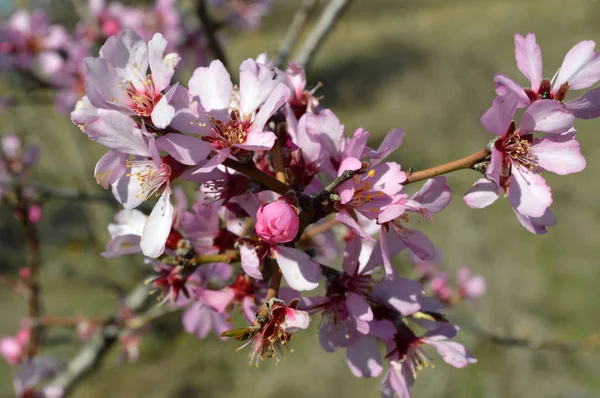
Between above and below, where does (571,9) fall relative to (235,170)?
below

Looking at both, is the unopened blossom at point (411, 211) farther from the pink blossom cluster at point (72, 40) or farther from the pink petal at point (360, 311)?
the pink blossom cluster at point (72, 40)

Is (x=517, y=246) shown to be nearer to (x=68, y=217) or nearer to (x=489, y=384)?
(x=489, y=384)

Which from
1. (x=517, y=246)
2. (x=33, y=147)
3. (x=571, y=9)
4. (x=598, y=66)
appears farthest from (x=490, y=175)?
(x=571, y=9)

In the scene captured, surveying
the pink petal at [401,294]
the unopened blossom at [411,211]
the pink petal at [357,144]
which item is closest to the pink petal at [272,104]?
the pink petal at [357,144]

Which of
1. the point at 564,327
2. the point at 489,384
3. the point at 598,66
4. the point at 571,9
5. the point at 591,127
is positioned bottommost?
the point at 571,9

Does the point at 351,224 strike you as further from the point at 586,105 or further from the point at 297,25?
the point at 297,25

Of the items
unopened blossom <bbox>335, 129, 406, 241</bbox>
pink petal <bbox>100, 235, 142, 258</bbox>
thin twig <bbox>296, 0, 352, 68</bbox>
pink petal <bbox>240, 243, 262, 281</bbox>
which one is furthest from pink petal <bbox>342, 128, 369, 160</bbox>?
thin twig <bbox>296, 0, 352, 68</bbox>
